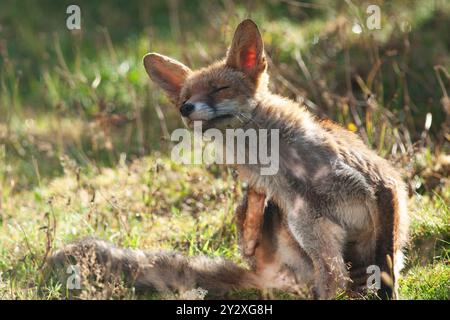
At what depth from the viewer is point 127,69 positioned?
10.4m

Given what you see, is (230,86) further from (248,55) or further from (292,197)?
(292,197)

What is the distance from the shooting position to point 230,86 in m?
5.72

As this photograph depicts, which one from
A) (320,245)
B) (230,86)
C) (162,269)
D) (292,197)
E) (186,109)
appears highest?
(230,86)

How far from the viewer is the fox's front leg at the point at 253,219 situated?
225 inches

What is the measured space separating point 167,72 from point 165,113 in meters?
3.78

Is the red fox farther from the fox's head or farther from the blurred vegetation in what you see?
the blurred vegetation

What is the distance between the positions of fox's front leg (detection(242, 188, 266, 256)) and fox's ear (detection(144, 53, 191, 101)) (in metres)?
1.03

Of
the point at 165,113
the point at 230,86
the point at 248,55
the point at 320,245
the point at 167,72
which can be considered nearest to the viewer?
the point at 320,245

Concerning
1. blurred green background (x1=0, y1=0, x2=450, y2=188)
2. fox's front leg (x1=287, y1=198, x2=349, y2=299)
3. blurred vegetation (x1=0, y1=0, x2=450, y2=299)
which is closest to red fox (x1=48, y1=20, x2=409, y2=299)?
fox's front leg (x1=287, y1=198, x2=349, y2=299)

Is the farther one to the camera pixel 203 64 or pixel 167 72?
pixel 203 64

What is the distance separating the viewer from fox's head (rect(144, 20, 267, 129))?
5562mm

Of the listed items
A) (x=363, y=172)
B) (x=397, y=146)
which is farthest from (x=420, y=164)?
(x=363, y=172)

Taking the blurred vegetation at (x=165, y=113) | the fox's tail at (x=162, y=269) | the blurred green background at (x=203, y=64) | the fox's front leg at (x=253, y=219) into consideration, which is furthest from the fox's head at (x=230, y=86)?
the blurred green background at (x=203, y=64)

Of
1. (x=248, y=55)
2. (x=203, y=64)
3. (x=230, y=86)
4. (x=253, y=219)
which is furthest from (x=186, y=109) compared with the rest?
(x=203, y=64)
